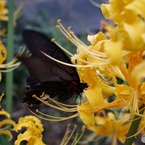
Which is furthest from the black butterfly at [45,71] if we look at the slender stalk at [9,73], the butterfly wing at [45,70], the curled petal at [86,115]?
the slender stalk at [9,73]

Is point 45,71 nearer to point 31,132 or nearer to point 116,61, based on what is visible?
point 31,132

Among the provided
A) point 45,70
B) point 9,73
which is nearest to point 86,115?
point 45,70

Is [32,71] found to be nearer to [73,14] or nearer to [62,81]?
[62,81]

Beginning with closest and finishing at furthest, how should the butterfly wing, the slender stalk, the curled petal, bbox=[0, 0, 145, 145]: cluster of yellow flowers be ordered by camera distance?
bbox=[0, 0, 145, 145]: cluster of yellow flowers < the curled petal < the butterfly wing < the slender stalk

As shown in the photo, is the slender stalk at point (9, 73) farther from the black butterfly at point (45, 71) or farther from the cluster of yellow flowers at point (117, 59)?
the cluster of yellow flowers at point (117, 59)

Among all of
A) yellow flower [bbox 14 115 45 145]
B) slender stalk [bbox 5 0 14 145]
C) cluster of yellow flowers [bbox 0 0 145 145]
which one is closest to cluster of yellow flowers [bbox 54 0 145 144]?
cluster of yellow flowers [bbox 0 0 145 145]

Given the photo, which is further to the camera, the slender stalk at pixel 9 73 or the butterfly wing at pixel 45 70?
the slender stalk at pixel 9 73

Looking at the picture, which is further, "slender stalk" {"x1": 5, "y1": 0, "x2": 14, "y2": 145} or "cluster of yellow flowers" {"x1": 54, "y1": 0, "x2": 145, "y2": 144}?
"slender stalk" {"x1": 5, "y1": 0, "x2": 14, "y2": 145}

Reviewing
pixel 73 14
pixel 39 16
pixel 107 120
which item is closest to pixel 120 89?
pixel 107 120

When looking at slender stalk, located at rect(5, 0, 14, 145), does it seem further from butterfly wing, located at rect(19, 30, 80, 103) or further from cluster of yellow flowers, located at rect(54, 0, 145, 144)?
cluster of yellow flowers, located at rect(54, 0, 145, 144)
